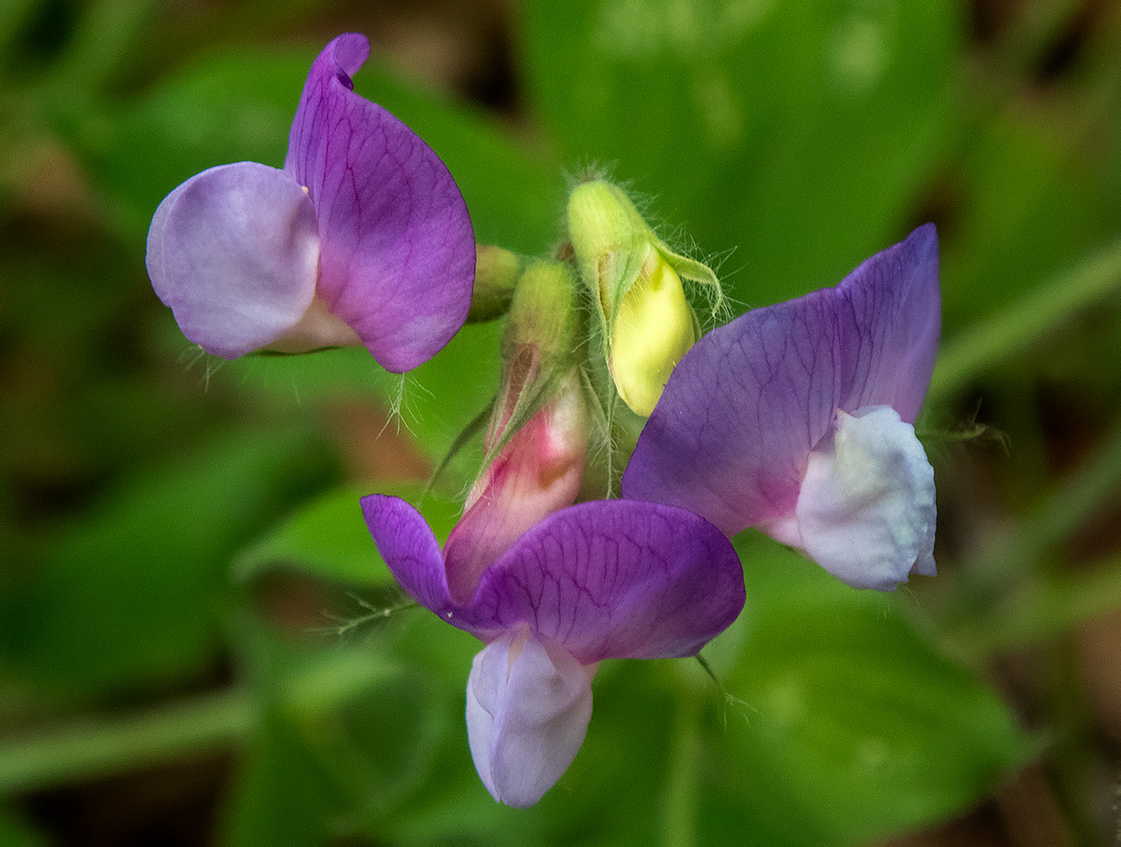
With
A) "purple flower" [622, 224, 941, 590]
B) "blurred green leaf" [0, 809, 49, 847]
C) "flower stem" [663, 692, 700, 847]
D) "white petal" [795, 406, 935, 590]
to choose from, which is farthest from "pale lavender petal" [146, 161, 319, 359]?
"blurred green leaf" [0, 809, 49, 847]

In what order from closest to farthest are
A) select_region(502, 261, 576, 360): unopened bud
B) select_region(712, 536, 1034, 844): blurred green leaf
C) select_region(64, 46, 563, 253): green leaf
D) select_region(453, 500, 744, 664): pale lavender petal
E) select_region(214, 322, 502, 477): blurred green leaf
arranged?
select_region(453, 500, 744, 664): pale lavender petal < select_region(502, 261, 576, 360): unopened bud < select_region(214, 322, 502, 477): blurred green leaf < select_region(712, 536, 1034, 844): blurred green leaf < select_region(64, 46, 563, 253): green leaf

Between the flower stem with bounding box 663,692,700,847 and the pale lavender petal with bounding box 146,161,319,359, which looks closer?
the pale lavender petal with bounding box 146,161,319,359

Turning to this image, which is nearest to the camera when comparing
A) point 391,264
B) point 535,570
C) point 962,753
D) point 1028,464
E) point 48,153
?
point 535,570

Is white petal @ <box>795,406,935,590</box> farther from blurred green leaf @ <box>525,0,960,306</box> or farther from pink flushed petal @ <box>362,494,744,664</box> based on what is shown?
blurred green leaf @ <box>525,0,960,306</box>

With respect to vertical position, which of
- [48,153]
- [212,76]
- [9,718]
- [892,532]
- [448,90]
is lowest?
[9,718]

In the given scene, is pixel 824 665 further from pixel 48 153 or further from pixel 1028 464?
pixel 48 153

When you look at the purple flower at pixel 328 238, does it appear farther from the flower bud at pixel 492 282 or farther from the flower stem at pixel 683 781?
the flower stem at pixel 683 781

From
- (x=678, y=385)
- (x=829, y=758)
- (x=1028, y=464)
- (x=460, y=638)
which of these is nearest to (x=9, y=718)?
(x=460, y=638)
